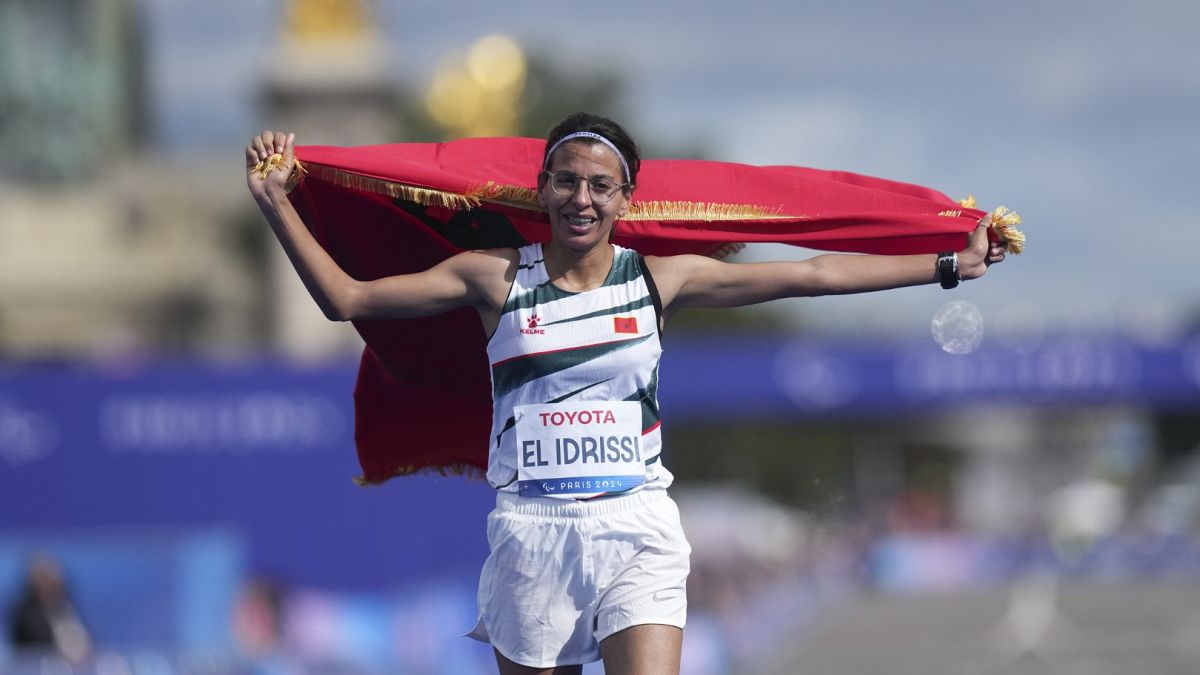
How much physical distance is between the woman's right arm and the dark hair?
38cm

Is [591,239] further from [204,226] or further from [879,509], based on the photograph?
[204,226]

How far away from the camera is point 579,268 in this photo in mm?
4781

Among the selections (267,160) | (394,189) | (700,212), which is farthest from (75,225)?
(267,160)

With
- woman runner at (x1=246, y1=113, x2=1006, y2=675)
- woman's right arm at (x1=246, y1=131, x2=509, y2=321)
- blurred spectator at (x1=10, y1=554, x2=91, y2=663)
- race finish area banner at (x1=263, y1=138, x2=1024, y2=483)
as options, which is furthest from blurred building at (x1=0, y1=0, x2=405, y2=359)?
woman runner at (x1=246, y1=113, x2=1006, y2=675)

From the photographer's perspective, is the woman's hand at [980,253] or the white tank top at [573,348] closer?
the white tank top at [573,348]

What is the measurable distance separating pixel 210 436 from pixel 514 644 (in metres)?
16.8

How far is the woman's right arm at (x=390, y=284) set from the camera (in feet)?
15.7

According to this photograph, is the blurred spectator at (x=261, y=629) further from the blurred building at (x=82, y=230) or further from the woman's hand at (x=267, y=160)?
the blurred building at (x=82, y=230)

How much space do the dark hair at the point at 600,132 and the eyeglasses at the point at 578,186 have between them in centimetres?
9

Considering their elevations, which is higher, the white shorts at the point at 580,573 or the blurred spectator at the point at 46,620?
the white shorts at the point at 580,573

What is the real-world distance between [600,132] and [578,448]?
909 mm

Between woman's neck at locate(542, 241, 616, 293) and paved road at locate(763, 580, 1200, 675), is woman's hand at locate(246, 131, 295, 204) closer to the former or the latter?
woman's neck at locate(542, 241, 616, 293)

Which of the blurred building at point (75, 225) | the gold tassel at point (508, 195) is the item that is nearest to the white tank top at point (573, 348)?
the gold tassel at point (508, 195)

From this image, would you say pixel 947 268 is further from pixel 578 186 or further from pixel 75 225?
pixel 75 225
